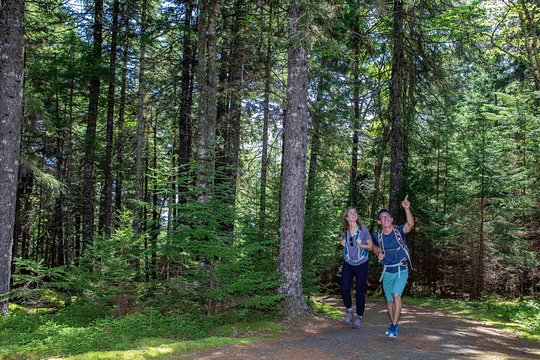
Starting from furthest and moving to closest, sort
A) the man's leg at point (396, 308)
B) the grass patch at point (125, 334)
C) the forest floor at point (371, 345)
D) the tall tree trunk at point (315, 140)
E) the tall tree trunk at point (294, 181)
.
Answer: the tall tree trunk at point (315, 140), the tall tree trunk at point (294, 181), the man's leg at point (396, 308), the grass patch at point (125, 334), the forest floor at point (371, 345)

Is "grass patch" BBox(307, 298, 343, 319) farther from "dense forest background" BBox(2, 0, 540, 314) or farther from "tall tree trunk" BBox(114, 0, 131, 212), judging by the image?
"tall tree trunk" BBox(114, 0, 131, 212)

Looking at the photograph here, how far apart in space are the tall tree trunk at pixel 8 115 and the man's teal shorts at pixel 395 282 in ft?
26.3

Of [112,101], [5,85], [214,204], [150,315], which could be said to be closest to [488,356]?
[214,204]

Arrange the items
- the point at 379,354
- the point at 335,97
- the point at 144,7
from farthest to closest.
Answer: the point at 335,97
the point at 144,7
the point at 379,354

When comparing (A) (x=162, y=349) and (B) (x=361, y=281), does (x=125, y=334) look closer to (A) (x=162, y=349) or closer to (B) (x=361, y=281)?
(A) (x=162, y=349)

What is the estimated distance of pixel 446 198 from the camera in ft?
52.7

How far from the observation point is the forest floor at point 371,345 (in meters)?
5.45

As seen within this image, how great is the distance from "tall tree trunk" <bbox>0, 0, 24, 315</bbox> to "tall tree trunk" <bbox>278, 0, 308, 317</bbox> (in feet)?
19.8

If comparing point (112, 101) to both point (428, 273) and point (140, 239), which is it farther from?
point (428, 273)

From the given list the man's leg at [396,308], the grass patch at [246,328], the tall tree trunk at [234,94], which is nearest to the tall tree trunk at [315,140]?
the tall tree trunk at [234,94]

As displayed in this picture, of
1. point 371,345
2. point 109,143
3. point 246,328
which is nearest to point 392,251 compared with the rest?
point 371,345

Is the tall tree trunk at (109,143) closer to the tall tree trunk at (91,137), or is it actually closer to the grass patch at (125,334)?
the tall tree trunk at (91,137)

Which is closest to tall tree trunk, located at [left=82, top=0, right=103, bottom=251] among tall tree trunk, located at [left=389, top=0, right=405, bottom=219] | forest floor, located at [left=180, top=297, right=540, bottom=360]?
forest floor, located at [left=180, top=297, right=540, bottom=360]

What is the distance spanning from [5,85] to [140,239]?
450 centimetres
